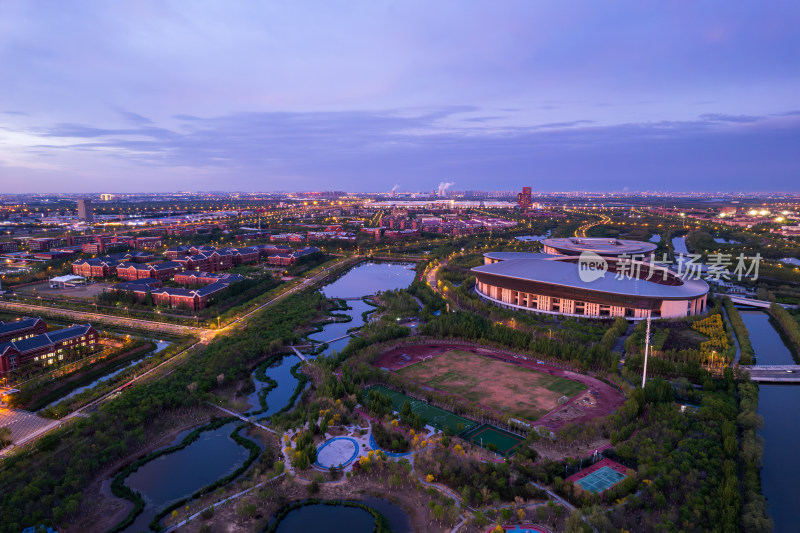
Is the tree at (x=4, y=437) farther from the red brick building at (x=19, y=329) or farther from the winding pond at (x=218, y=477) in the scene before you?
the red brick building at (x=19, y=329)

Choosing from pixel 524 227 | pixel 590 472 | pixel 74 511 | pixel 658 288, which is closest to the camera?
pixel 74 511

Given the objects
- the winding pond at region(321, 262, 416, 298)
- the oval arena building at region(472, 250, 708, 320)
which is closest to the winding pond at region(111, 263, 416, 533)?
the oval arena building at region(472, 250, 708, 320)

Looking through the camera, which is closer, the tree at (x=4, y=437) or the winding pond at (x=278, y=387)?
the tree at (x=4, y=437)

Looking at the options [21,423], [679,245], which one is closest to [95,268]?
[21,423]

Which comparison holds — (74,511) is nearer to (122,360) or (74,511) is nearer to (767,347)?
(122,360)

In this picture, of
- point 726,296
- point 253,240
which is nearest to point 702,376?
point 726,296

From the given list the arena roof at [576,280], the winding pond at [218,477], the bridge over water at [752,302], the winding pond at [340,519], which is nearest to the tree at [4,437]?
the winding pond at [218,477]
